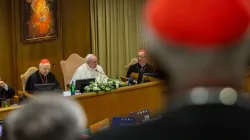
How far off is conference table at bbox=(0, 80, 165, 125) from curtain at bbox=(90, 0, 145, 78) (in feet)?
10.3

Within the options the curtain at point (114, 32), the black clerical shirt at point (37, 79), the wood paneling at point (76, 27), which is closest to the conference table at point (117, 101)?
the black clerical shirt at point (37, 79)

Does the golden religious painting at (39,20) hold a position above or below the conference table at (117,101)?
above

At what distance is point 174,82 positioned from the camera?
51 cm

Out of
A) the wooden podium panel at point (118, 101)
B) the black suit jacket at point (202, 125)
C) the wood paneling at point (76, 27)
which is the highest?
the wood paneling at point (76, 27)

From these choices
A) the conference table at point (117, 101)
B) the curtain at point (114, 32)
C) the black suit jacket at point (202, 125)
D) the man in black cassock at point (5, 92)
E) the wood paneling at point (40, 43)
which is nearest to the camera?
the black suit jacket at point (202, 125)

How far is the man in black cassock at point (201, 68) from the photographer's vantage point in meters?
0.47

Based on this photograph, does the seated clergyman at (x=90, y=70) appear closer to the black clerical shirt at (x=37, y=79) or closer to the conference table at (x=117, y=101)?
the black clerical shirt at (x=37, y=79)

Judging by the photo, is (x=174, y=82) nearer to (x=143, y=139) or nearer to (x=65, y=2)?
(x=143, y=139)

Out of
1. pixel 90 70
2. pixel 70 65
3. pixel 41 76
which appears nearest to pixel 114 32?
pixel 70 65

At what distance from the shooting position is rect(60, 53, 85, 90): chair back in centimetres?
785

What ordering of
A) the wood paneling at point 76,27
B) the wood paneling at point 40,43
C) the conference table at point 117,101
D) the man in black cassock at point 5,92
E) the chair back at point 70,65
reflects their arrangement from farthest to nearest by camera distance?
the wood paneling at point 76,27 → the wood paneling at point 40,43 → the chair back at point 70,65 → the man in black cassock at point 5,92 → the conference table at point 117,101

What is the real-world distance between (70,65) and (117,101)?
9.08 ft

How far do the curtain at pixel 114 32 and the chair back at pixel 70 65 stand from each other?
2.71ft

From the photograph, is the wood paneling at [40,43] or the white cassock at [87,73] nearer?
the white cassock at [87,73]
